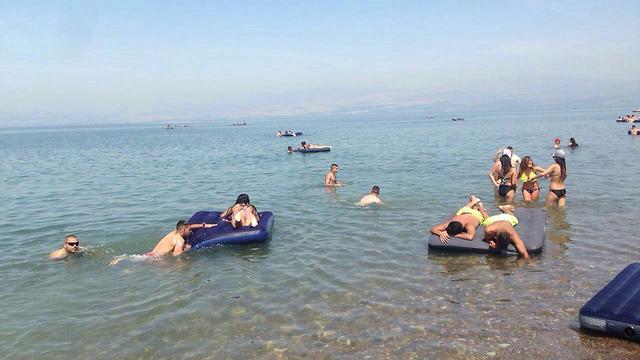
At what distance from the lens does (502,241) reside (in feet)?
29.7

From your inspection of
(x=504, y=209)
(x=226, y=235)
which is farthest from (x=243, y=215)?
(x=504, y=209)

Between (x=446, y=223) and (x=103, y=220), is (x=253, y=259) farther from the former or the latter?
(x=103, y=220)

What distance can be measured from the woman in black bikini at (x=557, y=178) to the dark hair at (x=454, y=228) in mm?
4643

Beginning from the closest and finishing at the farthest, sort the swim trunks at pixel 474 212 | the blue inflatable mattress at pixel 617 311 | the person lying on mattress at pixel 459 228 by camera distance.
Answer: the blue inflatable mattress at pixel 617 311 < the person lying on mattress at pixel 459 228 < the swim trunks at pixel 474 212

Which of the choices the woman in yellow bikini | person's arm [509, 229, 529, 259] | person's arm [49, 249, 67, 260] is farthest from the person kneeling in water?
the woman in yellow bikini

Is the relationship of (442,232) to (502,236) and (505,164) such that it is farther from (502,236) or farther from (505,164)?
(505,164)

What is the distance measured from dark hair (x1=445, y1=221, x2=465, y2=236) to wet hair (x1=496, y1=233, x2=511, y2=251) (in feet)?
2.47

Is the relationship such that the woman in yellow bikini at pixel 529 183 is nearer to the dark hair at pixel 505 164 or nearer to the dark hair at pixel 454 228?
the dark hair at pixel 505 164

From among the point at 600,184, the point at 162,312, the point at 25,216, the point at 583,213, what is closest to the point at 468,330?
the point at 162,312

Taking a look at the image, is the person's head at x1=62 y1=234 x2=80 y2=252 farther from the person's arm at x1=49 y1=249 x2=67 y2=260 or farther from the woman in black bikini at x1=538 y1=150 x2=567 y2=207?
the woman in black bikini at x1=538 y1=150 x2=567 y2=207

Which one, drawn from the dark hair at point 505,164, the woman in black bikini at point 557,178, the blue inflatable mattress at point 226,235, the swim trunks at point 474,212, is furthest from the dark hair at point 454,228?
the dark hair at point 505,164

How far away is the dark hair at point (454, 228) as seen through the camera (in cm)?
958

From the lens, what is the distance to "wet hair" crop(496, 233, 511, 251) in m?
9.02

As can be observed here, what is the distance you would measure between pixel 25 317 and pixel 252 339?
383 centimetres
